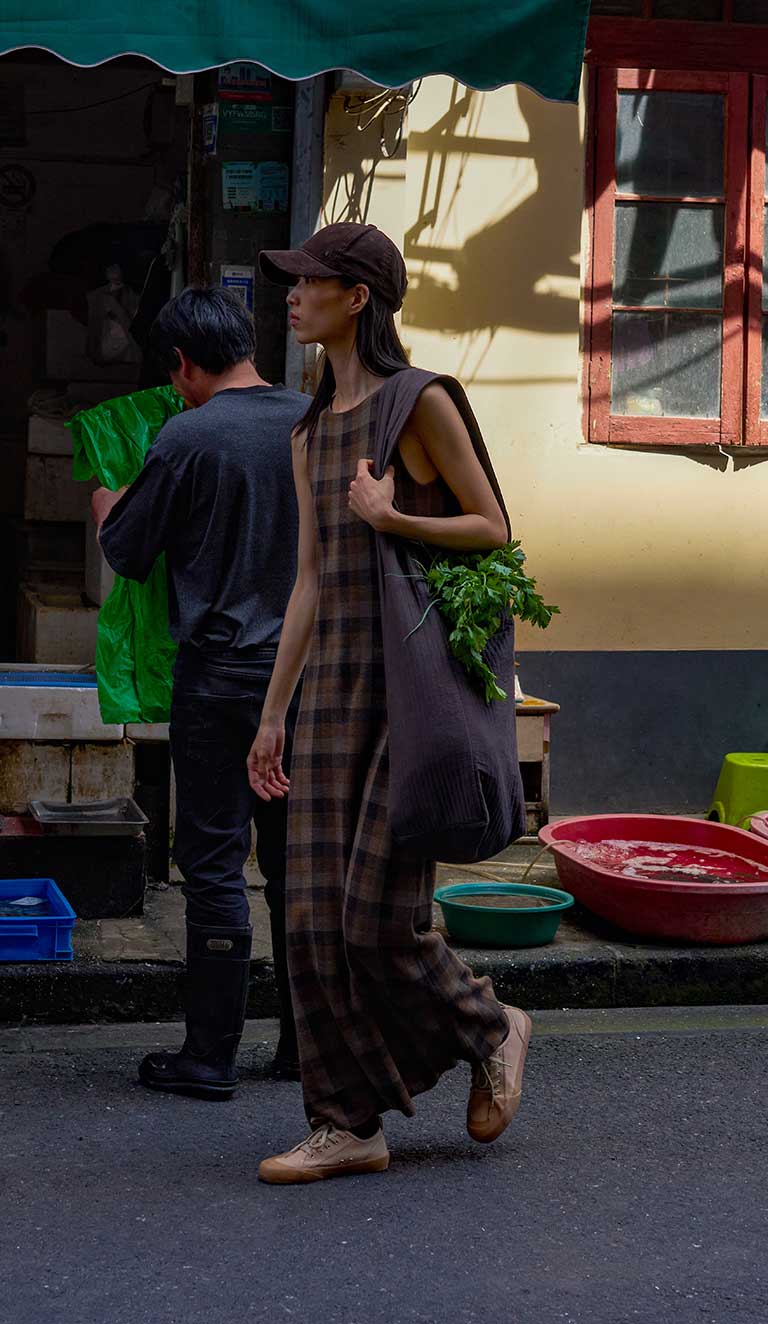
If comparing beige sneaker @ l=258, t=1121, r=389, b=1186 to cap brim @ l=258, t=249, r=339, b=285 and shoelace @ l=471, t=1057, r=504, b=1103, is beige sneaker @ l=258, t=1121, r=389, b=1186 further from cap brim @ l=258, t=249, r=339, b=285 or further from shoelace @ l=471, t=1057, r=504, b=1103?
cap brim @ l=258, t=249, r=339, b=285

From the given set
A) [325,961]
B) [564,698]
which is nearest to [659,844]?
[564,698]

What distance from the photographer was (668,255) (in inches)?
288

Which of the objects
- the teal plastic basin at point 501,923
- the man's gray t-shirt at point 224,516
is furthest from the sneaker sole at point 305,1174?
the teal plastic basin at point 501,923

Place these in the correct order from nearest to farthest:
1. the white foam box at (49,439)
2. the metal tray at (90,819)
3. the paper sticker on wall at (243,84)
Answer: the metal tray at (90,819)
the paper sticker on wall at (243,84)
the white foam box at (49,439)

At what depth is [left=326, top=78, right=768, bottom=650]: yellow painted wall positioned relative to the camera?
701cm

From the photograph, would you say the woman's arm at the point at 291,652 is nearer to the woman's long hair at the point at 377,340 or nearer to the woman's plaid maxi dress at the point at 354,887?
the woman's plaid maxi dress at the point at 354,887

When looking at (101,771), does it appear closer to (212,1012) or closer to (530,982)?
(530,982)

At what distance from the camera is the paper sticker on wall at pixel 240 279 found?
20.9ft

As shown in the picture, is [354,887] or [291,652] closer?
[354,887]

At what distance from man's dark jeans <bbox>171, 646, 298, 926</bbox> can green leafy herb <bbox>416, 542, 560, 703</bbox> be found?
2.99 ft

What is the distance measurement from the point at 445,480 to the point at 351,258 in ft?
1.73

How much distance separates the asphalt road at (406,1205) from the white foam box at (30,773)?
138 centimetres

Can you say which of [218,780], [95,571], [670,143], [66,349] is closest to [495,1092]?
[218,780]

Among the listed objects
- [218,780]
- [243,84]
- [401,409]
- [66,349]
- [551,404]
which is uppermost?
[243,84]
